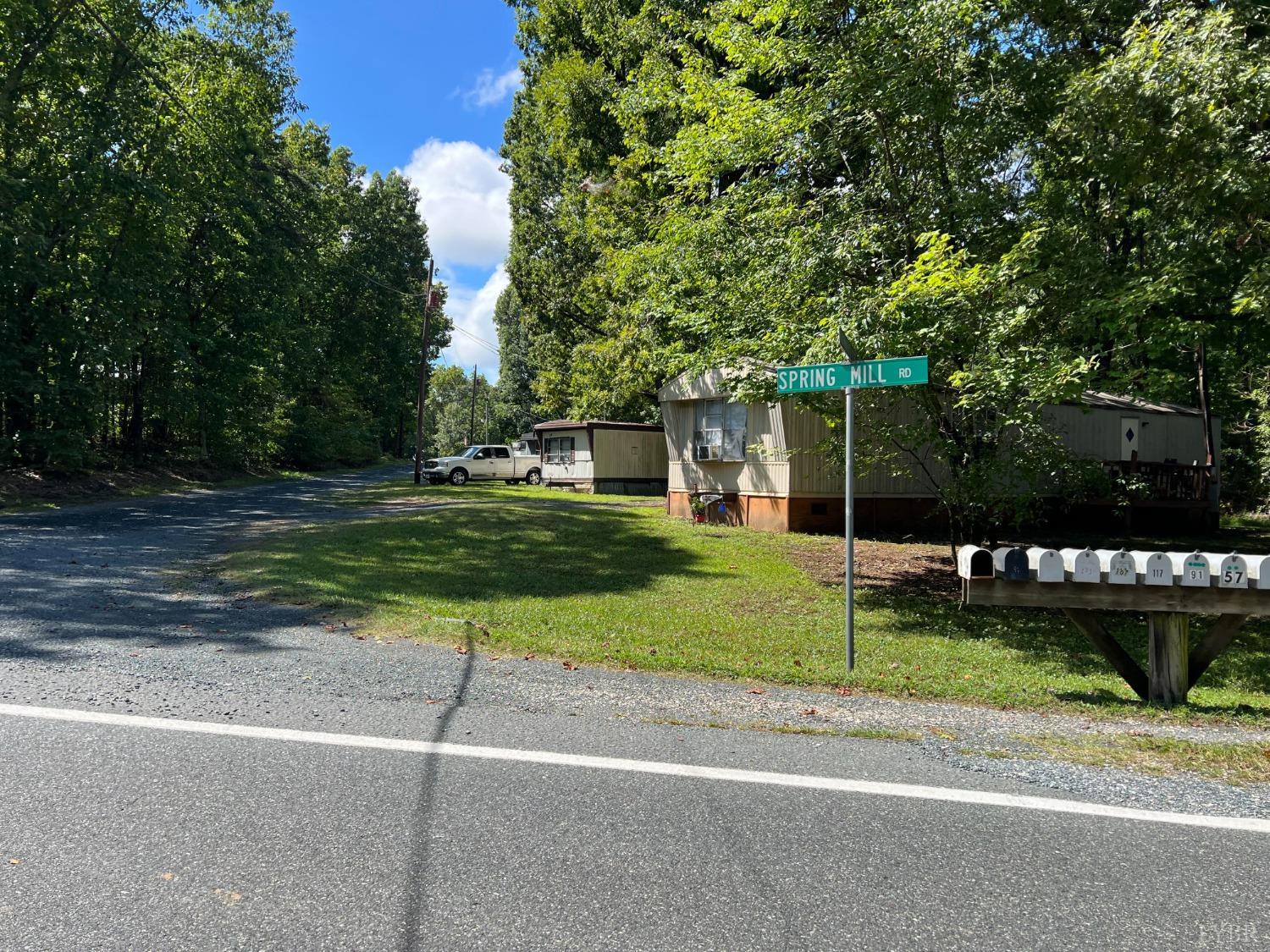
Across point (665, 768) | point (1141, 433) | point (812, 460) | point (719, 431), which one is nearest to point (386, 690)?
point (665, 768)

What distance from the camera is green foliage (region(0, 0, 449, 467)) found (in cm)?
1934

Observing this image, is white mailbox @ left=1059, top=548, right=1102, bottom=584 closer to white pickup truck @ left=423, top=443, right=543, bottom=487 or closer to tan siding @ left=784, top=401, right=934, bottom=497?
tan siding @ left=784, top=401, right=934, bottom=497

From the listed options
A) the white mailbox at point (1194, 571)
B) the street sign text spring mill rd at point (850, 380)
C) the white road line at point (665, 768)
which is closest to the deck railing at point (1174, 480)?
the white mailbox at point (1194, 571)

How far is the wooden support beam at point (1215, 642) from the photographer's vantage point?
5250 mm

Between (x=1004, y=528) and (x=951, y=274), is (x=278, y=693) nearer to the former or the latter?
(x=951, y=274)

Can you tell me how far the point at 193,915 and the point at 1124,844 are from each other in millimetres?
3508

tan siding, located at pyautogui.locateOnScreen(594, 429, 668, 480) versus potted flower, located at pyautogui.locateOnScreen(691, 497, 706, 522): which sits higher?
tan siding, located at pyautogui.locateOnScreen(594, 429, 668, 480)

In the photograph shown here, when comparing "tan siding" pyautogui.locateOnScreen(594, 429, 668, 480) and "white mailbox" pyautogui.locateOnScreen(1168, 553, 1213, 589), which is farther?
"tan siding" pyautogui.locateOnScreen(594, 429, 668, 480)

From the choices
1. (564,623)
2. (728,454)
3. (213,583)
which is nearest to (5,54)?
(213,583)

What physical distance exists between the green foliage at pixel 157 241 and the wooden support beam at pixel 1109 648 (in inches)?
863

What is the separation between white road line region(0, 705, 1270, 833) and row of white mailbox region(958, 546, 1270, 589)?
77.2 inches

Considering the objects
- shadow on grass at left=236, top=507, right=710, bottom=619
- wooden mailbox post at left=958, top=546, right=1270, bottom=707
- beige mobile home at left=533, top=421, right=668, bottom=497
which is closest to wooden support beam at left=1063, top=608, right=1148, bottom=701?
wooden mailbox post at left=958, top=546, right=1270, bottom=707

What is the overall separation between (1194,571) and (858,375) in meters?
2.58

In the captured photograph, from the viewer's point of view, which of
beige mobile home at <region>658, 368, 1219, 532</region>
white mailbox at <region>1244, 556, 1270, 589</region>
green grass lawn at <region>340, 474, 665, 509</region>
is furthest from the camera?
green grass lawn at <region>340, 474, 665, 509</region>
